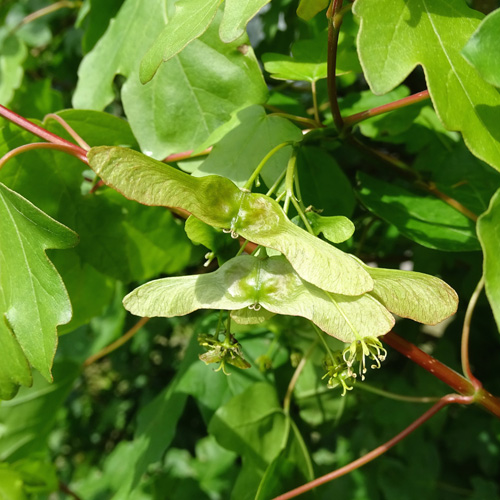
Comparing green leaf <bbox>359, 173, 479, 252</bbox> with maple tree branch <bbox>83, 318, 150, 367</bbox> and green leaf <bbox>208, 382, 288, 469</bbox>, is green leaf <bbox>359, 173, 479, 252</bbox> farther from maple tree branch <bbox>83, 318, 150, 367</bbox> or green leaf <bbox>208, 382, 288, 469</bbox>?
maple tree branch <bbox>83, 318, 150, 367</bbox>

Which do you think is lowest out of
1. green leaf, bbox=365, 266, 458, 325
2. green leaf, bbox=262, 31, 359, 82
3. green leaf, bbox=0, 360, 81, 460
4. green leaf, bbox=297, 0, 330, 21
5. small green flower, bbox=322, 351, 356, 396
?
green leaf, bbox=0, 360, 81, 460

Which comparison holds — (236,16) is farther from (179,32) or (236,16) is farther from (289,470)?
(289,470)

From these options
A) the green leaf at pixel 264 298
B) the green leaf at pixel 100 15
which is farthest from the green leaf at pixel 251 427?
the green leaf at pixel 100 15

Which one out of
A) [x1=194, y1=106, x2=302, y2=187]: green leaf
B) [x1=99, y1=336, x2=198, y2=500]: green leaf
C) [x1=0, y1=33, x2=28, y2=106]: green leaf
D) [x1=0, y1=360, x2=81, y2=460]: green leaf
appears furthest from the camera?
[x1=0, y1=33, x2=28, y2=106]: green leaf

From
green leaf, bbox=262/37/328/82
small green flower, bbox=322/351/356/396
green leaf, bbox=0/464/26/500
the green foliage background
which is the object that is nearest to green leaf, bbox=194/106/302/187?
the green foliage background

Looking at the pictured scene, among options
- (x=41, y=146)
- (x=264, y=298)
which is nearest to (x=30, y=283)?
(x=41, y=146)

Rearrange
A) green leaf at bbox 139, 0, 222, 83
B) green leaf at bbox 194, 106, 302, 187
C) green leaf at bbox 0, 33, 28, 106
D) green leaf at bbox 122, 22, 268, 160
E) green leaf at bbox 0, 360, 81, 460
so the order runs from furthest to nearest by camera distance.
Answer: green leaf at bbox 0, 33, 28, 106 → green leaf at bbox 0, 360, 81, 460 → green leaf at bbox 122, 22, 268, 160 → green leaf at bbox 194, 106, 302, 187 → green leaf at bbox 139, 0, 222, 83

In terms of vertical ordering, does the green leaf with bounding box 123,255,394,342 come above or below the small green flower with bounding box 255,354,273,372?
above

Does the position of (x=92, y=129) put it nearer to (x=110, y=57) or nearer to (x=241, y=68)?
(x=110, y=57)

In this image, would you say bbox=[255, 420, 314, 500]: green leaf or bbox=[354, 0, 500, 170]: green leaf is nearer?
bbox=[354, 0, 500, 170]: green leaf

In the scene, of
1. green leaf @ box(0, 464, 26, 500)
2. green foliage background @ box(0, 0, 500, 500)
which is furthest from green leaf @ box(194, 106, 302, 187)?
green leaf @ box(0, 464, 26, 500)
